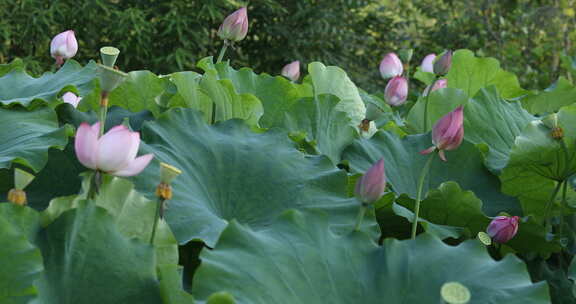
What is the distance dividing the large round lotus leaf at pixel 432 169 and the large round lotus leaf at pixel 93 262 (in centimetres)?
57

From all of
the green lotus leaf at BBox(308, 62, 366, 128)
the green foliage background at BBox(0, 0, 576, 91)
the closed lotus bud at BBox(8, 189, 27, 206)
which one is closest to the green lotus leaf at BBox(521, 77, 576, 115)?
the green lotus leaf at BBox(308, 62, 366, 128)

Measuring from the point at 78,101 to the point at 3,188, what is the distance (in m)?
0.33

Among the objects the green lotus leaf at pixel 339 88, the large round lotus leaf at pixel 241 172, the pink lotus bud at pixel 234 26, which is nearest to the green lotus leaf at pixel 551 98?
the green lotus leaf at pixel 339 88

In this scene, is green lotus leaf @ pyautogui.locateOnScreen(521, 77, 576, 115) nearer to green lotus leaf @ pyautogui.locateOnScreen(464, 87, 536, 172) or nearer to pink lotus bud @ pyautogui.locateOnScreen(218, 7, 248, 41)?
green lotus leaf @ pyautogui.locateOnScreen(464, 87, 536, 172)

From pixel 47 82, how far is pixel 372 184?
27.8 inches

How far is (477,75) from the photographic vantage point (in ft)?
5.90

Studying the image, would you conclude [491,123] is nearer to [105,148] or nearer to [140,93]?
[140,93]

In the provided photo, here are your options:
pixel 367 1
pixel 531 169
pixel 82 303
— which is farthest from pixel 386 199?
pixel 367 1

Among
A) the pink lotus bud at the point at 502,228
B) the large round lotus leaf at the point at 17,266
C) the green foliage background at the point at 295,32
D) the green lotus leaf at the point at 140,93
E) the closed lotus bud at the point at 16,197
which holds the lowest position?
the green foliage background at the point at 295,32

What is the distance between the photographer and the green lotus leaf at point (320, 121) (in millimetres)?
1312

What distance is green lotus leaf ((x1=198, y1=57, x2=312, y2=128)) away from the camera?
1390 mm

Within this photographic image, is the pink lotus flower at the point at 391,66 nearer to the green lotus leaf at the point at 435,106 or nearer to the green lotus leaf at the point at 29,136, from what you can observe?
the green lotus leaf at the point at 435,106

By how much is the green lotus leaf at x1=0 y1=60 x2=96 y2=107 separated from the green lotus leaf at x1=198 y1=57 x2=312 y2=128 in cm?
24

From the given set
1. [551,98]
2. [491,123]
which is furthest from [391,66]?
[491,123]
